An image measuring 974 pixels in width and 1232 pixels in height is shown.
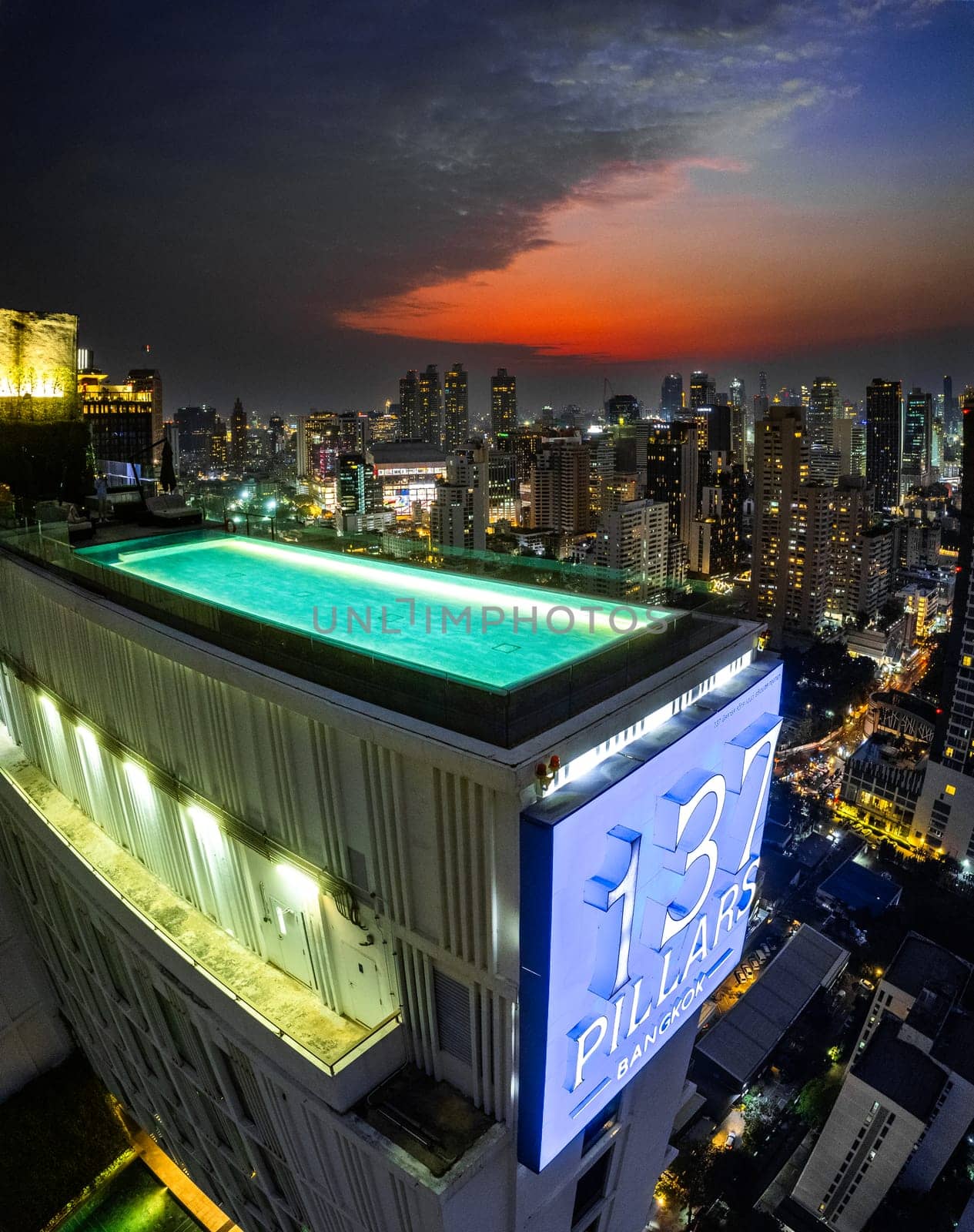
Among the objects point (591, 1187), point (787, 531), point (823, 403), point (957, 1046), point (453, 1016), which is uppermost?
point (823, 403)

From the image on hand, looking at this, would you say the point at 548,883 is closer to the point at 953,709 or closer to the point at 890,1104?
the point at 890,1104

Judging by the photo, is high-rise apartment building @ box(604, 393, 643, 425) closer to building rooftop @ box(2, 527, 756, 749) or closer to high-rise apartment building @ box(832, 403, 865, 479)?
high-rise apartment building @ box(832, 403, 865, 479)

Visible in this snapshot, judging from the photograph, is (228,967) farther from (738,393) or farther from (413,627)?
(738,393)

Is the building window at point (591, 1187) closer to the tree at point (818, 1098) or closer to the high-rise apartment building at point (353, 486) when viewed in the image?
the tree at point (818, 1098)


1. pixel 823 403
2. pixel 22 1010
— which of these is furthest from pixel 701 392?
pixel 22 1010

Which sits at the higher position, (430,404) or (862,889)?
(430,404)

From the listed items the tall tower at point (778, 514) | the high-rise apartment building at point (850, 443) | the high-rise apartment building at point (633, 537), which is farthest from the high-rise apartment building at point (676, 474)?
the high-rise apartment building at point (850, 443)

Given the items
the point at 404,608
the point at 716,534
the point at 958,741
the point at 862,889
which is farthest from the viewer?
the point at 716,534
